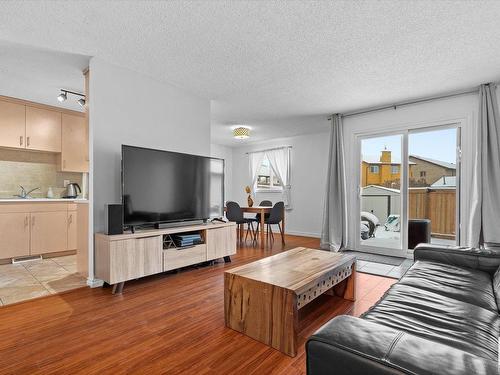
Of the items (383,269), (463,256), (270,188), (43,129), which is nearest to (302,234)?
(270,188)

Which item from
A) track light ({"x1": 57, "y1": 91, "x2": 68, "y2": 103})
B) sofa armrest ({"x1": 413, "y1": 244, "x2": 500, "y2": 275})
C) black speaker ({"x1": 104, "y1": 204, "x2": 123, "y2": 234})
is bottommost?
sofa armrest ({"x1": 413, "y1": 244, "x2": 500, "y2": 275})

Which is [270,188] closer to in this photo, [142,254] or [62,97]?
[142,254]

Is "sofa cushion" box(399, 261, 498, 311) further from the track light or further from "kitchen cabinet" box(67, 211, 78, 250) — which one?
"kitchen cabinet" box(67, 211, 78, 250)

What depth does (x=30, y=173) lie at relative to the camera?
424 cm

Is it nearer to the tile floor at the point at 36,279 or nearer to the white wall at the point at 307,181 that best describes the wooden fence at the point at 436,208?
the white wall at the point at 307,181

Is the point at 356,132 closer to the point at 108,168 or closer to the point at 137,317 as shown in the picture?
the point at 108,168

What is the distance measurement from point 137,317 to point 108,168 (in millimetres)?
1629

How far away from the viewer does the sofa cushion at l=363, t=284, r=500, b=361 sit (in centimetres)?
105

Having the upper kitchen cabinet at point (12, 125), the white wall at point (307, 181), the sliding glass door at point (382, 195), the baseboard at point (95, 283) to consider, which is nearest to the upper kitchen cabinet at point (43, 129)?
the upper kitchen cabinet at point (12, 125)

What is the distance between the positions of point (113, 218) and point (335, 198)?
11.7 ft

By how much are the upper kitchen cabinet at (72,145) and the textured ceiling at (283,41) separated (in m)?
2.14

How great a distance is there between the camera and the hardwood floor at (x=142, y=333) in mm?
1488

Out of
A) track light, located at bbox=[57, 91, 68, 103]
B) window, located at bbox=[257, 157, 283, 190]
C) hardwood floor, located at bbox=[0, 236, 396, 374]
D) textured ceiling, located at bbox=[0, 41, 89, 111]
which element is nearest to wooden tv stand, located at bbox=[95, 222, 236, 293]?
hardwood floor, located at bbox=[0, 236, 396, 374]

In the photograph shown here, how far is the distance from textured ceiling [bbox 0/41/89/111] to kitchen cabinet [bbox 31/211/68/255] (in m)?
1.73
